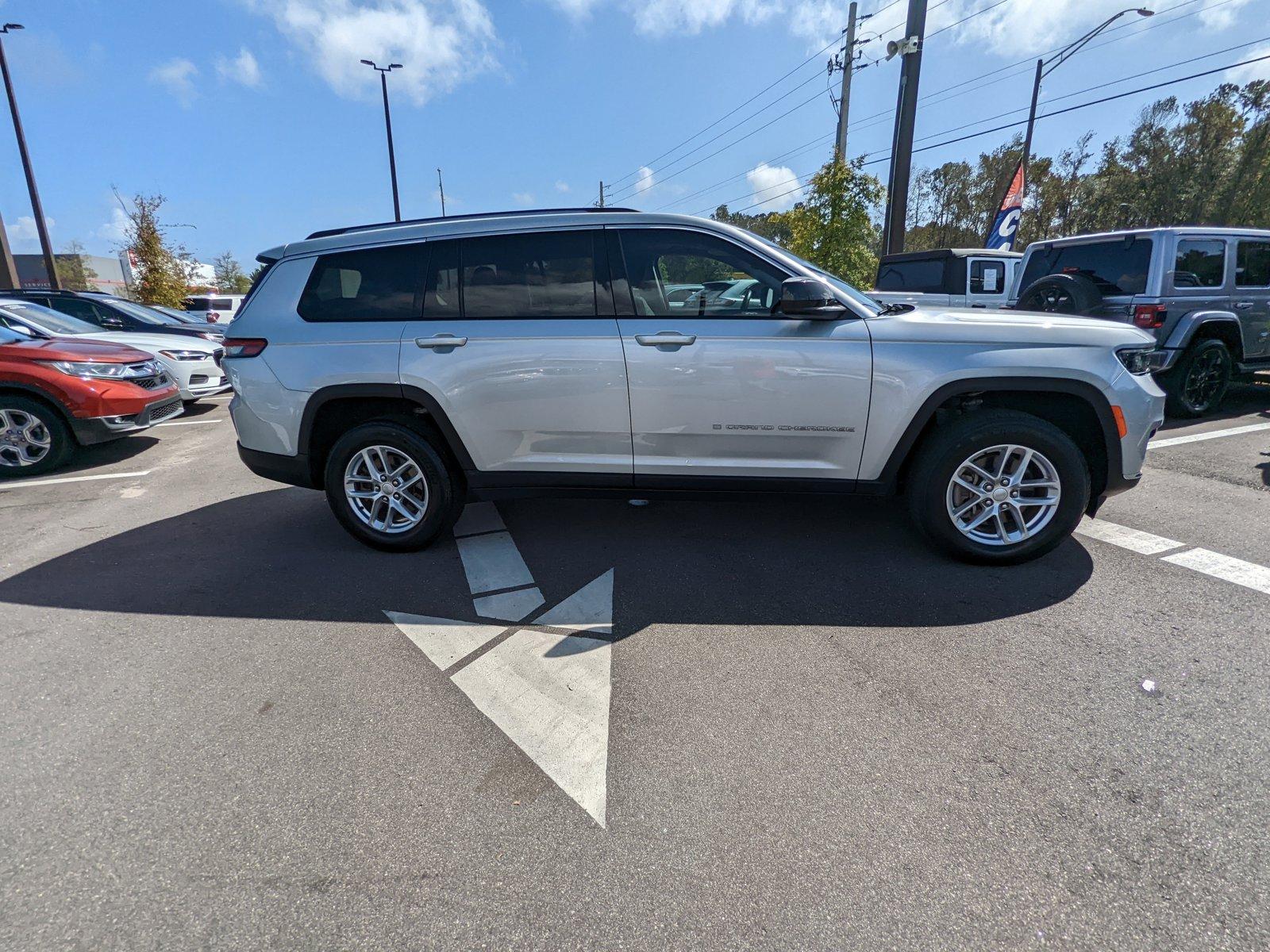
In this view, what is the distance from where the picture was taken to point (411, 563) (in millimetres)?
3938

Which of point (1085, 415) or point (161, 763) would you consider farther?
point (1085, 415)

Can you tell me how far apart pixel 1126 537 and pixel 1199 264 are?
460 centimetres

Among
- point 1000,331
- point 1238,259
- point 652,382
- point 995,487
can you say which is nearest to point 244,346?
point 652,382

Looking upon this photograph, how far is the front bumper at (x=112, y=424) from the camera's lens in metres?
6.18

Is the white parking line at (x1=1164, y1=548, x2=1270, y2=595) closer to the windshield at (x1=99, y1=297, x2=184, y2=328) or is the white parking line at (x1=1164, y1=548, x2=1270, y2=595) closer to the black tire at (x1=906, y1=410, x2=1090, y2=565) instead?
the black tire at (x1=906, y1=410, x2=1090, y2=565)

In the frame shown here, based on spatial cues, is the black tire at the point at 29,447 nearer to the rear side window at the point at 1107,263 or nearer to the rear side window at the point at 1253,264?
the rear side window at the point at 1107,263

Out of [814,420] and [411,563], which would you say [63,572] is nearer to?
[411,563]

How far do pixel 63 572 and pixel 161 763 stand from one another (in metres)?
2.46

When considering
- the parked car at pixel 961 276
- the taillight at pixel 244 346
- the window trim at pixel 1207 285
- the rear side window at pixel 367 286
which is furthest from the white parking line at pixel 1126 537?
the parked car at pixel 961 276

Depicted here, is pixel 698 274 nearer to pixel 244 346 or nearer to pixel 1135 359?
pixel 1135 359

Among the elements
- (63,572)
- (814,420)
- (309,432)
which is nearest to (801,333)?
(814,420)

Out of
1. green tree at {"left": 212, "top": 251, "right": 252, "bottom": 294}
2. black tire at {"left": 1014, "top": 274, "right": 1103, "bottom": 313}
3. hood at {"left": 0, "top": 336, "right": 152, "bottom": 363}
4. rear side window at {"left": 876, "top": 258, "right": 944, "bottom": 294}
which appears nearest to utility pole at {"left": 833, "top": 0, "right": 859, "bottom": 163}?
rear side window at {"left": 876, "top": 258, "right": 944, "bottom": 294}

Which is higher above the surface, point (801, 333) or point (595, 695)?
point (801, 333)

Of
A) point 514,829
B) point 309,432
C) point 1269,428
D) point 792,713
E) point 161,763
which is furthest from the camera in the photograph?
point 1269,428
